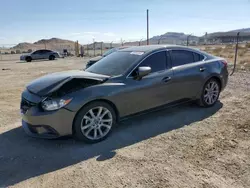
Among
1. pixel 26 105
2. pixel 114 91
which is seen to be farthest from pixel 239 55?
pixel 26 105

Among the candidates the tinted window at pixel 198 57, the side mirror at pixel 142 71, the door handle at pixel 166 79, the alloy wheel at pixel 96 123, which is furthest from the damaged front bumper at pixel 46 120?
A: the tinted window at pixel 198 57

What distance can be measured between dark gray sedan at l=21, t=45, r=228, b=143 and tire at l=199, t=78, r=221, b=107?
0.08ft

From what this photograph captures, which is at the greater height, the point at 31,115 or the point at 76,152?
the point at 31,115

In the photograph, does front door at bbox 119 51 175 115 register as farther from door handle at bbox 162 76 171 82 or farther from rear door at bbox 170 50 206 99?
rear door at bbox 170 50 206 99

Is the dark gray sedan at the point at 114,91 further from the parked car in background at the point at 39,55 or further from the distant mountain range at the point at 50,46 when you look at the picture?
the distant mountain range at the point at 50,46

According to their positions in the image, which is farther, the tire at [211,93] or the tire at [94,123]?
the tire at [211,93]

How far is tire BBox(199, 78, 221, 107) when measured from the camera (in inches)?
209

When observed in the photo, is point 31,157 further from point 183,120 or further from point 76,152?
point 183,120

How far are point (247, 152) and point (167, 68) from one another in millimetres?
2116

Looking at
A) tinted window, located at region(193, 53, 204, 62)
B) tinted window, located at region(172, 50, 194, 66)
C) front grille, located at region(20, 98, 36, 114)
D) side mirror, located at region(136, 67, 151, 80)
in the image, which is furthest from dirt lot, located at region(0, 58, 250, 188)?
tinted window, located at region(193, 53, 204, 62)

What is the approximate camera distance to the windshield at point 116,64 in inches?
170

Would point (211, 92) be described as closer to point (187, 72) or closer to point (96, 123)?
point (187, 72)

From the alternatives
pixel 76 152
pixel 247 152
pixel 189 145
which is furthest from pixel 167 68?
pixel 76 152

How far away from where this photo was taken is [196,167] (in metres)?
3.05
